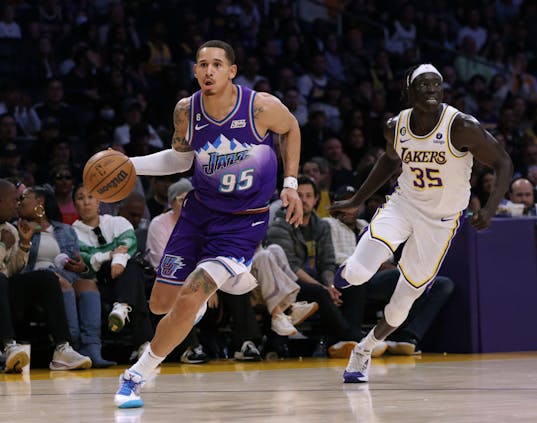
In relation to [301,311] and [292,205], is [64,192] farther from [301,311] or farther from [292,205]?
[292,205]

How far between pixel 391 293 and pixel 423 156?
2.64 meters

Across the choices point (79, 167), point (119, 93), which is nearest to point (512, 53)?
point (119, 93)

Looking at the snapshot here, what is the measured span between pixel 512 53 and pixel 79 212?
399 inches

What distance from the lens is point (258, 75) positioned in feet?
44.2

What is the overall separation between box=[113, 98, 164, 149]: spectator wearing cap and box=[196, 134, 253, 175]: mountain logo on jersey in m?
5.55

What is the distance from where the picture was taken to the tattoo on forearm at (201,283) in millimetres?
5438

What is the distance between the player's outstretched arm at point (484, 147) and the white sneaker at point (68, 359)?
324cm

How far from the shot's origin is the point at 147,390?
21.0ft

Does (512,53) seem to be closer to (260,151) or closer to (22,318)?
(22,318)

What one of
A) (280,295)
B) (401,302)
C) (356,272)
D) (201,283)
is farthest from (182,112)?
(280,295)

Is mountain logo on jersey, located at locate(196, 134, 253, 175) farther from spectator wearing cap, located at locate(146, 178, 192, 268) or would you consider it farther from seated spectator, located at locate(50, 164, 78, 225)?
seated spectator, located at locate(50, 164, 78, 225)

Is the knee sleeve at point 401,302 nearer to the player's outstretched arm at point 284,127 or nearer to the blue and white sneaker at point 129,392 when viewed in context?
the player's outstretched arm at point 284,127

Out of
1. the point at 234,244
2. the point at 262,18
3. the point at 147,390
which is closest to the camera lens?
the point at 234,244

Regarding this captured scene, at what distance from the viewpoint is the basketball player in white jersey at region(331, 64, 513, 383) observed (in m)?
6.73
